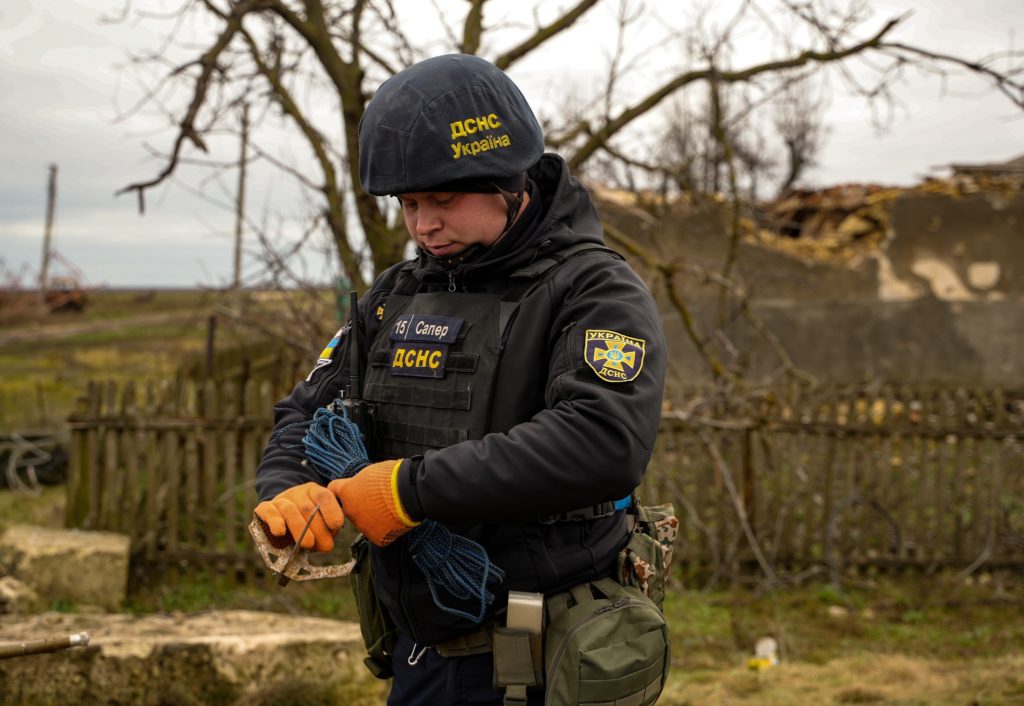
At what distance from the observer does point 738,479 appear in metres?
6.34

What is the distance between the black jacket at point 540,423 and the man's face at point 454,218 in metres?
0.05

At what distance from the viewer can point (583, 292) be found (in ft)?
5.62

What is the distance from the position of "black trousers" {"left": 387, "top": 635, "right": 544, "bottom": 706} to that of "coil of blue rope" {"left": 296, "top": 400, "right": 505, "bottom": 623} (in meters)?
0.13

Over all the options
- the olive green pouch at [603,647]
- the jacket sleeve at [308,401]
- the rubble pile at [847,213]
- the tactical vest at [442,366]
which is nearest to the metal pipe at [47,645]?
the jacket sleeve at [308,401]

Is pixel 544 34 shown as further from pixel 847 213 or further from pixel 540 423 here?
pixel 847 213

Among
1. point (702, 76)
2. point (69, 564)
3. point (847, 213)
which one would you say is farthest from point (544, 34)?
point (847, 213)

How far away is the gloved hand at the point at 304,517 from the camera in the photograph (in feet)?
5.33

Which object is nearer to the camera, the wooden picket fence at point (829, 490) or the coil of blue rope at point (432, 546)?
the coil of blue rope at point (432, 546)

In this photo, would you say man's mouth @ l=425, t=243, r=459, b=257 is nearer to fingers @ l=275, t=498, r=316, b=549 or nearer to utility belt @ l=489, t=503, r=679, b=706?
fingers @ l=275, t=498, r=316, b=549

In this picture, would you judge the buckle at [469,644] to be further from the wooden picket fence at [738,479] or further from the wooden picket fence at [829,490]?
the wooden picket fence at [829,490]

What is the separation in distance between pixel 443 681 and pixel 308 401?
2.14ft

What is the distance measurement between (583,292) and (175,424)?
4.97m

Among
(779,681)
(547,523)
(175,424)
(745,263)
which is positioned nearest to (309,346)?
(175,424)

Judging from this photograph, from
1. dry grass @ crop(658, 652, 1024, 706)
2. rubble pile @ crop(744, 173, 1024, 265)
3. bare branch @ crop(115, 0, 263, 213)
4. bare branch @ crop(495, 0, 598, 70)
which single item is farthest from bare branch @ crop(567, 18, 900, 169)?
rubble pile @ crop(744, 173, 1024, 265)
